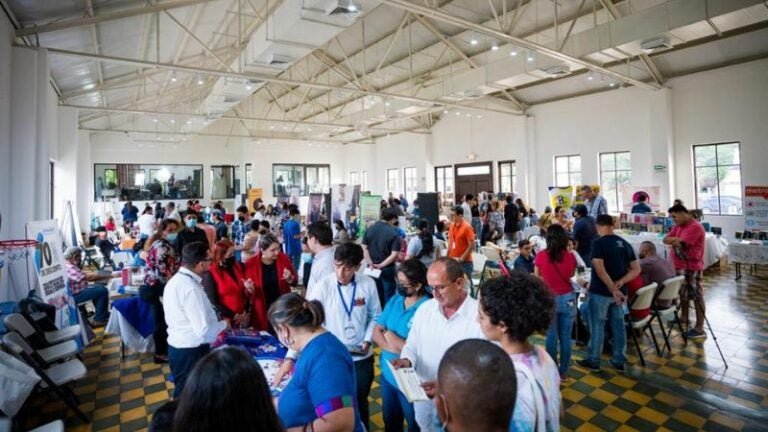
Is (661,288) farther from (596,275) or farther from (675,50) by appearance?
(675,50)

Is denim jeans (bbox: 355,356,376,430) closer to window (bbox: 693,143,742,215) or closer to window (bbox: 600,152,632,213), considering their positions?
window (bbox: 693,143,742,215)

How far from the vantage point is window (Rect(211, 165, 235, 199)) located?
1955cm

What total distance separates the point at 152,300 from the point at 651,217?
8829mm

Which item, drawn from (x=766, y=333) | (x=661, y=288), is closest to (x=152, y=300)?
(x=661, y=288)

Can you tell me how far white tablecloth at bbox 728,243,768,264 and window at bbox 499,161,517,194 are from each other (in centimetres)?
768

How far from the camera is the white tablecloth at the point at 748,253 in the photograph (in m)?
6.82

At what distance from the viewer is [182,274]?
2436mm

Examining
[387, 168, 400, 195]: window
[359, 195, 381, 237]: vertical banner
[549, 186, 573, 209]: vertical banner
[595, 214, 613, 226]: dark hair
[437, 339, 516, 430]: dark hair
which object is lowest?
[437, 339, 516, 430]: dark hair

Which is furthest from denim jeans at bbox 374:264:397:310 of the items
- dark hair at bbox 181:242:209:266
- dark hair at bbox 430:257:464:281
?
dark hair at bbox 430:257:464:281

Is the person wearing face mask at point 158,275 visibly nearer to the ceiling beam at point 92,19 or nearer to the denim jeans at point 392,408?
the denim jeans at point 392,408

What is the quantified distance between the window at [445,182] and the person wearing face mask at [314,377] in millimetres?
15811

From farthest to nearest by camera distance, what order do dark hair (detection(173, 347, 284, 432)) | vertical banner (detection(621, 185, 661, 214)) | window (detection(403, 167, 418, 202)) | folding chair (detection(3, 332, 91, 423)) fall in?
window (detection(403, 167, 418, 202)) < vertical banner (detection(621, 185, 661, 214)) < folding chair (detection(3, 332, 91, 423)) < dark hair (detection(173, 347, 284, 432))

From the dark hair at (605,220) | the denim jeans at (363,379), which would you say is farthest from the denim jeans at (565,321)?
the denim jeans at (363,379)

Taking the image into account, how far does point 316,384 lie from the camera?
131 cm
